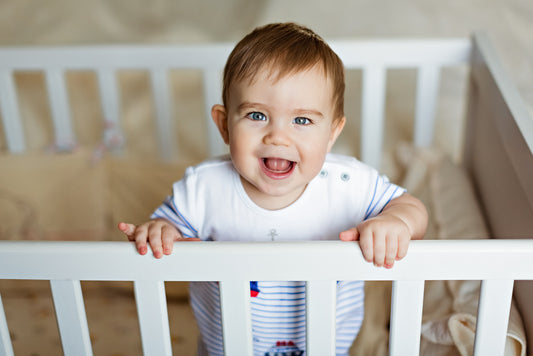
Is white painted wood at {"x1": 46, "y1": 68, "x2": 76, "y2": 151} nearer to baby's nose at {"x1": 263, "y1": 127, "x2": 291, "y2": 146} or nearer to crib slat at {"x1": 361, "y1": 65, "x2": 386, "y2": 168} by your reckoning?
crib slat at {"x1": 361, "y1": 65, "x2": 386, "y2": 168}

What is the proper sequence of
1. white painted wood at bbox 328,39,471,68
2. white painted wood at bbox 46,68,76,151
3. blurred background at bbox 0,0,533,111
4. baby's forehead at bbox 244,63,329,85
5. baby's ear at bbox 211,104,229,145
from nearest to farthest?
baby's forehead at bbox 244,63,329,85 → baby's ear at bbox 211,104,229,145 → white painted wood at bbox 328,39,471,68 → white painted wood at bbox 46,68,76,151 → blurred background at bbox 0,0,533,111

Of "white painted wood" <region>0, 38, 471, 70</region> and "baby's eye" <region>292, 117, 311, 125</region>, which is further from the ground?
"white painted wood" <region>0, 38, 471, 70</region>

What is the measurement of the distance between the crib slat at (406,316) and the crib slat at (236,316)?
0.53 ft

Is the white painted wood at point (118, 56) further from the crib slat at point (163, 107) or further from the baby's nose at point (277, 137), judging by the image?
the baby's nose at point (277, 137)

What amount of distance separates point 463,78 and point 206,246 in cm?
156

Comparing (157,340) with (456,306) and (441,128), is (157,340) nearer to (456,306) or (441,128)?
(456,306)

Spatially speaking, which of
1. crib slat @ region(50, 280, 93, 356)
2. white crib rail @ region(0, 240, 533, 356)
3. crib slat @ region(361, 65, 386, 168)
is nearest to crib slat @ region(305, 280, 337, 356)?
white crib rail @ region(0, 240, 533, 356)

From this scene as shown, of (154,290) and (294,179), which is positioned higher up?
(294,179)

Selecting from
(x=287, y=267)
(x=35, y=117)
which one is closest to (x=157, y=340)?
(x=287, y=267)

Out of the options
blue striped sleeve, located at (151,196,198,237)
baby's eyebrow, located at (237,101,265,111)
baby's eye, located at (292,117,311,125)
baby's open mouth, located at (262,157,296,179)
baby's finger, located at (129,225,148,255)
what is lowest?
baby's finger, located at (129,225,148,255)

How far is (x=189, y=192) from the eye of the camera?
3.15 ft

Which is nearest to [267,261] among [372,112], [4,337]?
[4,337]

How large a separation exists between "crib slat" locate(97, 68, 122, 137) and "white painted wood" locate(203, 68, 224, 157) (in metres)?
0.23

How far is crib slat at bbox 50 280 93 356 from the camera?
0.74m
